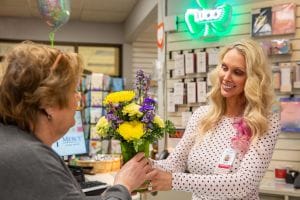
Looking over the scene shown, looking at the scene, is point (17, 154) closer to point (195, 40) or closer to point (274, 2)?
point (274, 2)

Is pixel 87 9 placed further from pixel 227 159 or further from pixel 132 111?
pixel 132 111

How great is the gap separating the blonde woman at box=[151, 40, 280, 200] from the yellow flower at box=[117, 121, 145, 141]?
1.01 feet

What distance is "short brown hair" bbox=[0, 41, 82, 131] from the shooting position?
4.05 feet

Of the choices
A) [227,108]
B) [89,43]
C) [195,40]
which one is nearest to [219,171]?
[227,108]

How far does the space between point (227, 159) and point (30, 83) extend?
3.71 ft

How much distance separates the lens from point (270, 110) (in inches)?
80.8

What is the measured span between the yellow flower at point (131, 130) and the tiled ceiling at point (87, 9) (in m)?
5.85

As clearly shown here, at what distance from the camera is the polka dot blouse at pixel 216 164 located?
1887 millimetres

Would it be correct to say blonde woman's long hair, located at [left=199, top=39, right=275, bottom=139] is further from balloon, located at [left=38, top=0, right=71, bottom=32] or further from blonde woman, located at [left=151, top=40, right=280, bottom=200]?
balloon, located at [left=38, top=0, right=71, bottom=32]

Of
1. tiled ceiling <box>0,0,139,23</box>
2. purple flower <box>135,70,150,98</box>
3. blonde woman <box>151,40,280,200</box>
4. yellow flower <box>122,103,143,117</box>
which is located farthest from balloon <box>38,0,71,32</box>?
yellow flower <box>122,103,143,117</box>

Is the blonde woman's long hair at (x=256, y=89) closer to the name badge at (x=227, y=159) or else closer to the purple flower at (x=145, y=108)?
the name badge at (x=227, y=159)

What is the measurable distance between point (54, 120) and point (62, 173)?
7.5 inches

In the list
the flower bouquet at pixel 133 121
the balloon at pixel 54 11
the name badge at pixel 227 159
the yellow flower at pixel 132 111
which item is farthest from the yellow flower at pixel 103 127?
the balloon at pixel 54 11

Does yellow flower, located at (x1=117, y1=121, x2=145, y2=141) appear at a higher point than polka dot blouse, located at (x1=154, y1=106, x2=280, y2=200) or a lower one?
higher
